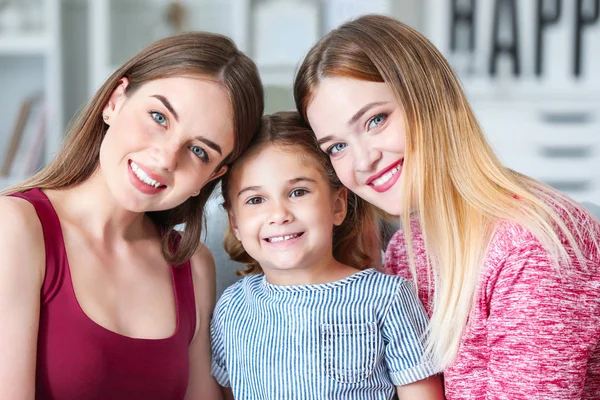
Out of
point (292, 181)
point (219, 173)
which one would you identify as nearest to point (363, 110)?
point (292, 181)

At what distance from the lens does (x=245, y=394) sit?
144 centimetres

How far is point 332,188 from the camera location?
4.79ft

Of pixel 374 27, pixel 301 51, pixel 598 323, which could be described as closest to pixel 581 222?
pixel 598 323

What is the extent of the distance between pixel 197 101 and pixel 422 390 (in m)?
0.65

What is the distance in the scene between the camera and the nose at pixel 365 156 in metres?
1.33

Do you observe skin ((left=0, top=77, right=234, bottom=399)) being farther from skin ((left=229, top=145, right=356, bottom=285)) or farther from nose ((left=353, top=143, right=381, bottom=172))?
nose ((left=353, top=143, right=381, bottom=172))

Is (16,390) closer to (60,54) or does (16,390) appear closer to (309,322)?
(309,322)

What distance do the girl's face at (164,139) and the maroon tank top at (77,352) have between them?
15cm

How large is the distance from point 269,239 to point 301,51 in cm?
229

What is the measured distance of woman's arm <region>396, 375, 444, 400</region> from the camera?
135 cm

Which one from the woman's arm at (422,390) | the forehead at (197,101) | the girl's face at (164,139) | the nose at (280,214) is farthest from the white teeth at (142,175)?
the woman's arm at (422,390)

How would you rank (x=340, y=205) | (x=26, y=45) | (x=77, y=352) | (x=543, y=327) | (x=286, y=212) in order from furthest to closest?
1. (x=26, y=45)
2. (x=340, y=205)
3. (x=286, y=212)
4. (x=77, y=352)
5. (x=543, y=327)

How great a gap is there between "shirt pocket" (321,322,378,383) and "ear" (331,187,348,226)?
8.8 inches

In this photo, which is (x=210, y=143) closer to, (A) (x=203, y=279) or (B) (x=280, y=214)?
(B) (x=280, y=214)
